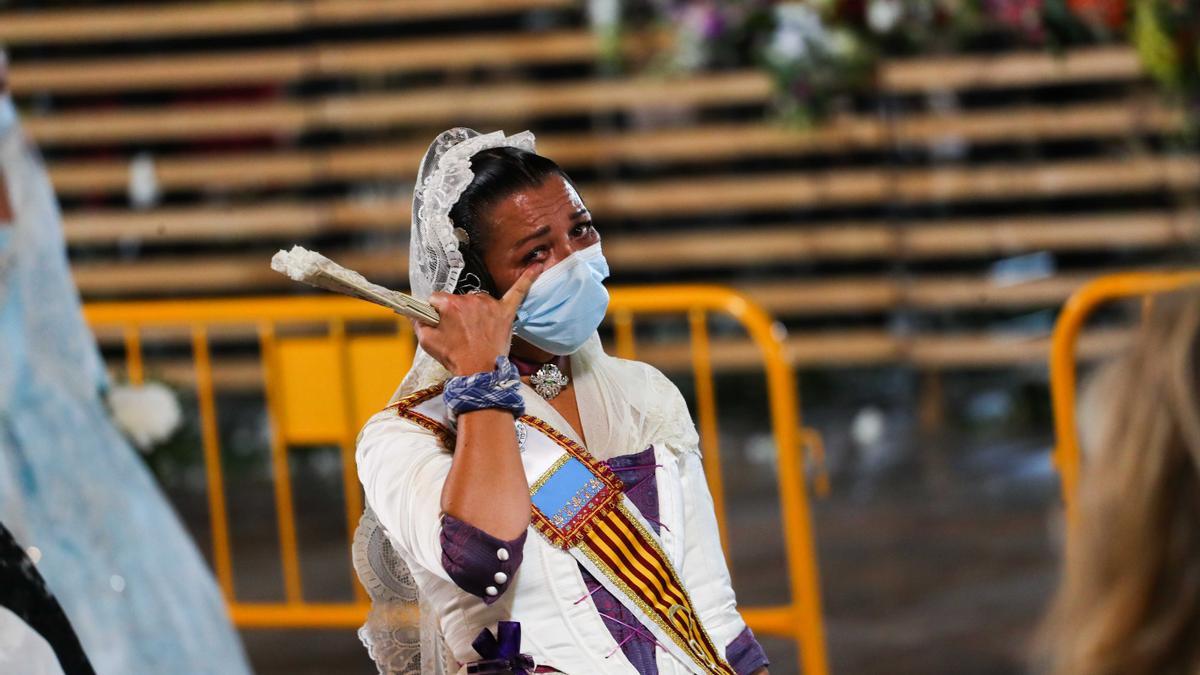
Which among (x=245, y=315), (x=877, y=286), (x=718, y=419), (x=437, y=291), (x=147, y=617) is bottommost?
(x=718, y=419)

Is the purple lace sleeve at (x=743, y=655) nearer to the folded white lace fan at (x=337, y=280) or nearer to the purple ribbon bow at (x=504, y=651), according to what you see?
the purple ribbon bow at (x=504, y=651)

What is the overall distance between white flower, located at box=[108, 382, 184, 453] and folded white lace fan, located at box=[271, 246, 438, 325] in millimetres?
1902

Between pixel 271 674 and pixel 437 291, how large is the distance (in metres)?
3.07

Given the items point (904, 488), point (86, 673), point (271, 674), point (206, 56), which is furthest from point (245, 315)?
point (206, 56)

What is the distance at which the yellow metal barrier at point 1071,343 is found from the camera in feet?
13.7

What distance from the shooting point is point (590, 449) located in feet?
7.79

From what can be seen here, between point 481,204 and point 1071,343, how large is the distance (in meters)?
2.35

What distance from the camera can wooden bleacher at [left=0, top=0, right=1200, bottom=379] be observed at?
Answer: 873 centimetres

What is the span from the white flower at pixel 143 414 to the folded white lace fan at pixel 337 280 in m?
1.90

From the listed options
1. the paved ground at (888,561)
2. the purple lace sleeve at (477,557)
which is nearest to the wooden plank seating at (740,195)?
the paved ground at (888,561)

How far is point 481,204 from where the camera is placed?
2.35m

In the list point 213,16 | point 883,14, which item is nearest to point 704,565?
point 883,14

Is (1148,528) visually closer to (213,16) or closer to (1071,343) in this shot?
(1071,343)

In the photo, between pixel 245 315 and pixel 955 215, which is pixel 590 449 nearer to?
pixel 245 315
